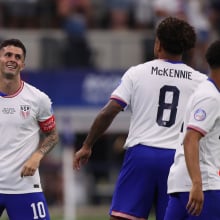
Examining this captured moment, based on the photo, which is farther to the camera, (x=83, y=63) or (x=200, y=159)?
(x=83, y=63)

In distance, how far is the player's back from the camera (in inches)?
424

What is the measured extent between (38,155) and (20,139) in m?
0.23

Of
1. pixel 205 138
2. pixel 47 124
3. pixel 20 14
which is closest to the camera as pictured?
pixel 205 138

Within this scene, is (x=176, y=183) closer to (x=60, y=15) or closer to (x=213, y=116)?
(x=213, y=116)

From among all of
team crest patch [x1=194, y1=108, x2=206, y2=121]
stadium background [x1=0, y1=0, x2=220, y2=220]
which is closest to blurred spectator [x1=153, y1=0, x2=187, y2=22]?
stadium background [x1=0, y1=0, x2=220, y2=220]

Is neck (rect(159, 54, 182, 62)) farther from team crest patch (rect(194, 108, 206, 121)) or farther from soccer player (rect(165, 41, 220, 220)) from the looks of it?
team crest patch (rect(194, 108, 206, 121))

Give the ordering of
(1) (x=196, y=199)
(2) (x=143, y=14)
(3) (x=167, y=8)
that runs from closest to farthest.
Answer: (1) (x=196, y=199), (3) (x=167, y=8), (2) (x=143, y=14)

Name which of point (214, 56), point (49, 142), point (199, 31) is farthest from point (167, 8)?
point (214, 56)

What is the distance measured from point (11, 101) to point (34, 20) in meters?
13.8

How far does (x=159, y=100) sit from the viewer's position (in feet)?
35.4

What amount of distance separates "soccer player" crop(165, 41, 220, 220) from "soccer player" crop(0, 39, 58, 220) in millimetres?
1773

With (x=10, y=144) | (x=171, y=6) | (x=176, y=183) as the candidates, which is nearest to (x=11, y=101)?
(x=10, y=144)

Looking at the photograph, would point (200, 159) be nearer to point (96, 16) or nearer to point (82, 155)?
point (82, 155)

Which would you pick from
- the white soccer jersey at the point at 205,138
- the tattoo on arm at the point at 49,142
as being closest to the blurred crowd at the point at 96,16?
the tattoo on arm at the point at 49,142
